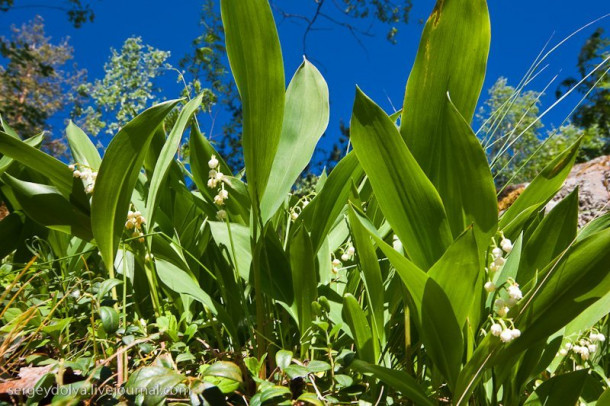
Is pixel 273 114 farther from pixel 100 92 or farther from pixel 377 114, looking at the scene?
pixel 100 92

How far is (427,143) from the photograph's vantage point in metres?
0.71

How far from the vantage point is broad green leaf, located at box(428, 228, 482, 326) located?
0.55m

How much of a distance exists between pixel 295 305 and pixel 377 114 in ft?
1.21

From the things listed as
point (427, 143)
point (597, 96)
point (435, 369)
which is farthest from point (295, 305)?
point (597, 96)

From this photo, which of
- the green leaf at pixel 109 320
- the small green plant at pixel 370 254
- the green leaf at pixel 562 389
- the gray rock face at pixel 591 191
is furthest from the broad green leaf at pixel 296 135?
the gray rock face at pixel 591 191

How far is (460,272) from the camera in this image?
571mm

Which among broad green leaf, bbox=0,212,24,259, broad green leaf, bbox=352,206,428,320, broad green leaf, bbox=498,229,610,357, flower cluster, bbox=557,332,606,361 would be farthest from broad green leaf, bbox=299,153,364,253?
broad green leaf, bbox=0,212,24,259

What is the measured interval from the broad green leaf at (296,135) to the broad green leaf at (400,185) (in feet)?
0.53

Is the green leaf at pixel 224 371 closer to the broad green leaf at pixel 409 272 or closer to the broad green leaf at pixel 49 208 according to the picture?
the broad green leaf at pixel 409 272

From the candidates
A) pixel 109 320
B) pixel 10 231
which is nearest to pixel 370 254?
pixel 109 320

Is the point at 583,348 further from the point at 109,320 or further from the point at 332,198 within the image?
the point at 109,320

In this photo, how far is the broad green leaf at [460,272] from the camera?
0.55 meters

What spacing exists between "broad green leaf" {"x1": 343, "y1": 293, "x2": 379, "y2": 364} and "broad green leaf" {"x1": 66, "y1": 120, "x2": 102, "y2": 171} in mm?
709

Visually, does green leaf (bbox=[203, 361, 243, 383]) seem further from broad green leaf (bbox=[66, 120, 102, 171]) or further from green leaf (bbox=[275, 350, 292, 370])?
broad green leaf (bbox=[66, 120, 102, 171])
